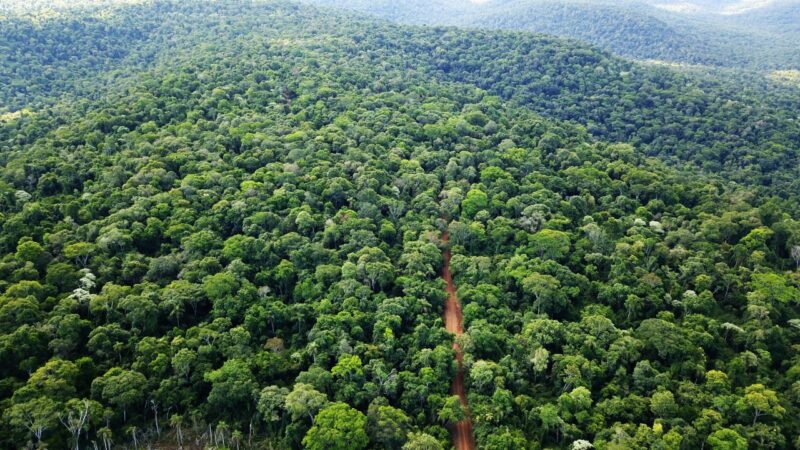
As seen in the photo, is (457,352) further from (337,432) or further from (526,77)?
(526,77)

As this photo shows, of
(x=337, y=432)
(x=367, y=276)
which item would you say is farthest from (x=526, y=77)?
(x=337, y=432)

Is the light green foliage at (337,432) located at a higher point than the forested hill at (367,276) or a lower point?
lower

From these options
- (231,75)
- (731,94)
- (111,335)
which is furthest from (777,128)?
(111,335)

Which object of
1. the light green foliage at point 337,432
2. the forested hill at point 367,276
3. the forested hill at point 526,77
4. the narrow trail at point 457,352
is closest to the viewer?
the light green foliage at point 337,432

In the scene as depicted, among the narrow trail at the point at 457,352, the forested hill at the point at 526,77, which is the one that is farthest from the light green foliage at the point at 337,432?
the forested hill at the point at 526,77

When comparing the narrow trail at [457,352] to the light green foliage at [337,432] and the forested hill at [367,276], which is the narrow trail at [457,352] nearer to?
the forested hill at [367,276]

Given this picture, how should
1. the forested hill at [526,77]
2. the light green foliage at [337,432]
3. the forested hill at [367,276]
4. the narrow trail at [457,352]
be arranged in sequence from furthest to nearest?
1. the forested hill at [526,77]
2. the narrow trail at [457,352]
3. the forested hill at [367,276]
4. the light green foliage at [337,432]

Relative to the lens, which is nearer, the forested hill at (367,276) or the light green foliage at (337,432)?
the light green foliage at (337,432)
